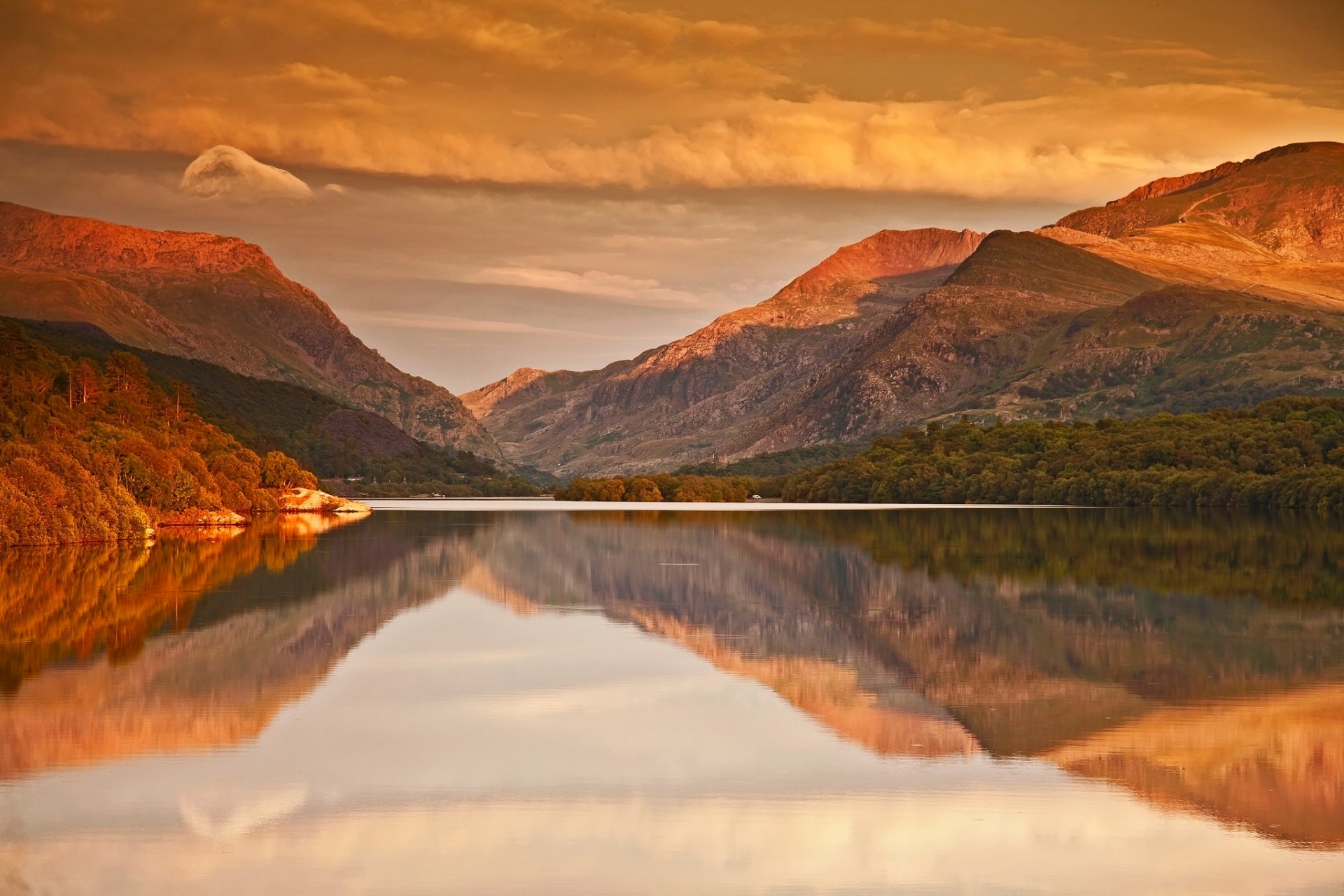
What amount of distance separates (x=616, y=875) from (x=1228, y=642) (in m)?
26.9

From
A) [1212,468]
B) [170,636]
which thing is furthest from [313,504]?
[170,636]

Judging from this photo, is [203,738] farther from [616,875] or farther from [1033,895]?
[1033,895]

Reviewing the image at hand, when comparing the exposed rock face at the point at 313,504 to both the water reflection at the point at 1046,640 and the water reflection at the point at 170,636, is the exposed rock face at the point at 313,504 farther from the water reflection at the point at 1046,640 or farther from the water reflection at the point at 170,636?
the water reflection at the point at 170,636

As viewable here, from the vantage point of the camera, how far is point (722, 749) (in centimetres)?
2422

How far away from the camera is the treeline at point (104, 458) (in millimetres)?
75938

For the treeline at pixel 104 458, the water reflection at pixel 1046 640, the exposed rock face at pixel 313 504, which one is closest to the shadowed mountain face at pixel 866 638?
the water reflection at pixel 1046 640

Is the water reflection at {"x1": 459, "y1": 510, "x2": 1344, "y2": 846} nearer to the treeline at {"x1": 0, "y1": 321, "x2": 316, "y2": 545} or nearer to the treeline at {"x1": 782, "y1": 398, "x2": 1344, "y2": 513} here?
the treeline at {"x1": 0, "y1": 321, "x2": 316, "y2": 545}

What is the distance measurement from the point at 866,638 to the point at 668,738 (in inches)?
611

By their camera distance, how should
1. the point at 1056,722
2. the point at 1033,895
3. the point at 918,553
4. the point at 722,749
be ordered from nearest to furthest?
the point at 1033,895, the point at 722,749, the point at 1056,722, the point at 918,553

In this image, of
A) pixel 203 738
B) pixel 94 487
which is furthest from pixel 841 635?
pixel 94 487

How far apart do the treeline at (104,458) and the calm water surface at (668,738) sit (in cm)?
2232

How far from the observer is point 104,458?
88.5 meters

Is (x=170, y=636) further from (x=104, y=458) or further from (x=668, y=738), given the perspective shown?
(x=104, y=458)

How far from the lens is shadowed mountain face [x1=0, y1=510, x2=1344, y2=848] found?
24.0m
